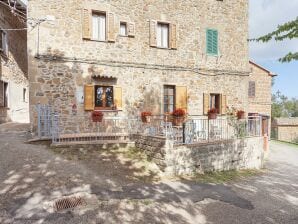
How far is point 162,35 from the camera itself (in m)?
12.4

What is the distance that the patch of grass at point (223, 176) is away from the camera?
811cm

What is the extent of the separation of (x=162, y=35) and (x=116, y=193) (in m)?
8.87

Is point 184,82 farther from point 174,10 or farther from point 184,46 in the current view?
point 174,10

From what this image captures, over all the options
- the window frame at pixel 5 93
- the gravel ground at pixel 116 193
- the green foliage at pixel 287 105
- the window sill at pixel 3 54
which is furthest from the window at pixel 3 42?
the green foliage at pixel 287 105

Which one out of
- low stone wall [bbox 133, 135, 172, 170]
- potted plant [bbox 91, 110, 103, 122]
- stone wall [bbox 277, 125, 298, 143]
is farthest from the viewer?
stone wall [bbox 277, 125, 298, 143]

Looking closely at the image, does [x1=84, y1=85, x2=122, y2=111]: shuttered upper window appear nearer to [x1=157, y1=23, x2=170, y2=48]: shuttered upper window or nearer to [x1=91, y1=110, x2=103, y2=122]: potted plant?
[x1=91, y1=110, x2=103, y2=122]: potted plant

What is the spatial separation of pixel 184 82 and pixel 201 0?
4.63 m

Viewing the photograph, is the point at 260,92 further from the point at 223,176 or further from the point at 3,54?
the point at 3,54

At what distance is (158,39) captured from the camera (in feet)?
40.5

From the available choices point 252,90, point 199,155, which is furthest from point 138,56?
point 252,90

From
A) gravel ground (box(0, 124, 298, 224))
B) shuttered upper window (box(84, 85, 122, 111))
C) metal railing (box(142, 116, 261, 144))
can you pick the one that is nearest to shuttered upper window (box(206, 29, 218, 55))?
metal railing (box(142, 116, 261, 144))

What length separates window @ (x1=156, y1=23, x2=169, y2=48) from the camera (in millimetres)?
12352

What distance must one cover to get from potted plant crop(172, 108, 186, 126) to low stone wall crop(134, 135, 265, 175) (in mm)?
Answer: 853

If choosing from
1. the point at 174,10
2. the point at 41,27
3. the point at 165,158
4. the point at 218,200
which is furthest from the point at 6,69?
the point at 218,200
